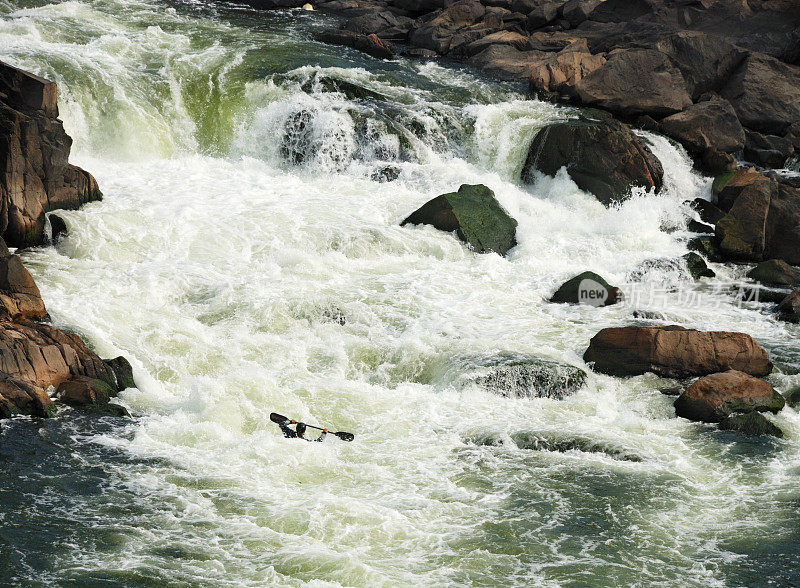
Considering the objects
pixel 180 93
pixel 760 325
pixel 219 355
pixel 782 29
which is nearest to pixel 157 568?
pixel 219 355

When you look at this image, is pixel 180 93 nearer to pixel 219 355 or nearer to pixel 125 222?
pixel 125 222

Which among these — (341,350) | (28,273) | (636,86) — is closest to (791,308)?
(341,350)

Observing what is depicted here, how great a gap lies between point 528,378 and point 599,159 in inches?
319

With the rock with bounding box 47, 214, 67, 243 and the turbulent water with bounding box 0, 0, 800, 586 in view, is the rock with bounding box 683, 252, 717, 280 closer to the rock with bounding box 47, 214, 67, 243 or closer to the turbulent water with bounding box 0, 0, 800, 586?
the turbulent water with bounding box 0, 0, 800, 586

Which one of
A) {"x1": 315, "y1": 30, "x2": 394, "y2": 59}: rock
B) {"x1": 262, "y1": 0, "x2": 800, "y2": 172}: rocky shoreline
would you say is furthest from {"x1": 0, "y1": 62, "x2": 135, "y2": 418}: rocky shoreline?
{"x1": 262, "y1": 0, "x2": 800, "y2": 172}: rocky shoreline

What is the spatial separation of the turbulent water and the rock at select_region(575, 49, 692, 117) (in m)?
1.21

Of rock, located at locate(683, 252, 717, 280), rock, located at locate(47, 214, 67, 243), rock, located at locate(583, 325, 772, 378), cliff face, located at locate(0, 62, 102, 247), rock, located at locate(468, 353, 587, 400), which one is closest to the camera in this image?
rock, located at locate(468, 353, 587, 400)

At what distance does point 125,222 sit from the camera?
1251cm

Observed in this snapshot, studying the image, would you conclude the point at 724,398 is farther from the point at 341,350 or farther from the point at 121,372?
the point at 121,372

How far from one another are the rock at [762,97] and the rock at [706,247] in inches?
242

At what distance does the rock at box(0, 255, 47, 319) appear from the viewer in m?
9.26

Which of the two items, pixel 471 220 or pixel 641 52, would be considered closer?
pixel 471 220

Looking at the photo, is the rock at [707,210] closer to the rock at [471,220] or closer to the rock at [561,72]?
the rock at [471,220]

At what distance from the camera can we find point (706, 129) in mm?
18375
